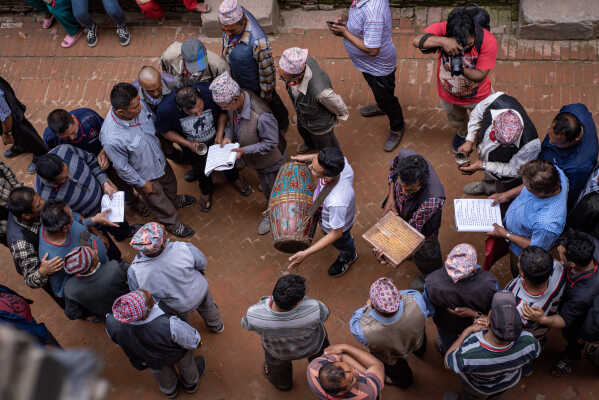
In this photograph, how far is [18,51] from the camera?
29.9 feet

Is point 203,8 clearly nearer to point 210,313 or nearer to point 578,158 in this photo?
point 210,313

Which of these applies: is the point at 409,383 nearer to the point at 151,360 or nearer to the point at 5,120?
the point at 151,360

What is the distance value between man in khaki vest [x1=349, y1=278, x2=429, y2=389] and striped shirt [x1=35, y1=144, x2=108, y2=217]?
3.16m

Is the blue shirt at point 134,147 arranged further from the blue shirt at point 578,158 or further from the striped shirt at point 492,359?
the blue shirt at point 578,158

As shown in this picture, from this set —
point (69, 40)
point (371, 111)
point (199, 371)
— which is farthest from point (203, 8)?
point (199, 371)

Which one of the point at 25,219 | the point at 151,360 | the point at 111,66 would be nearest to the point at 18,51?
the point at 111,66

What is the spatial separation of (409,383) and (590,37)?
5647 millimetres

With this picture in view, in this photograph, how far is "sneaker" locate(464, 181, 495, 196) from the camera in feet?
20.5

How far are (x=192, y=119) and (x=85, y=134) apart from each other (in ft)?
3.90

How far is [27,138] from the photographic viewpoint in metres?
7.16

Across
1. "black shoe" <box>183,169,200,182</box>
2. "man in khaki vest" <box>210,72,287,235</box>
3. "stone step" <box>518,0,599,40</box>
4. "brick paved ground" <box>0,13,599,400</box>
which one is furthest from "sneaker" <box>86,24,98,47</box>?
"stone step" <box>518,0,599,40</box>

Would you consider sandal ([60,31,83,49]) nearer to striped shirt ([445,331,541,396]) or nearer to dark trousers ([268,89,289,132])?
dark trousers ([268,89,289,132])

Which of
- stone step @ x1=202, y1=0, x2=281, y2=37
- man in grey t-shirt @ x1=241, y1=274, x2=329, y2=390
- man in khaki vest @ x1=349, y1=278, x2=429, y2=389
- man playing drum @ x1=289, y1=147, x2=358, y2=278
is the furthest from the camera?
stone step @ x1=202, y1=0, x2=281, y2=37

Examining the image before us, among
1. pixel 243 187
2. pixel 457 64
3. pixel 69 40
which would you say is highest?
pixel 457 64
